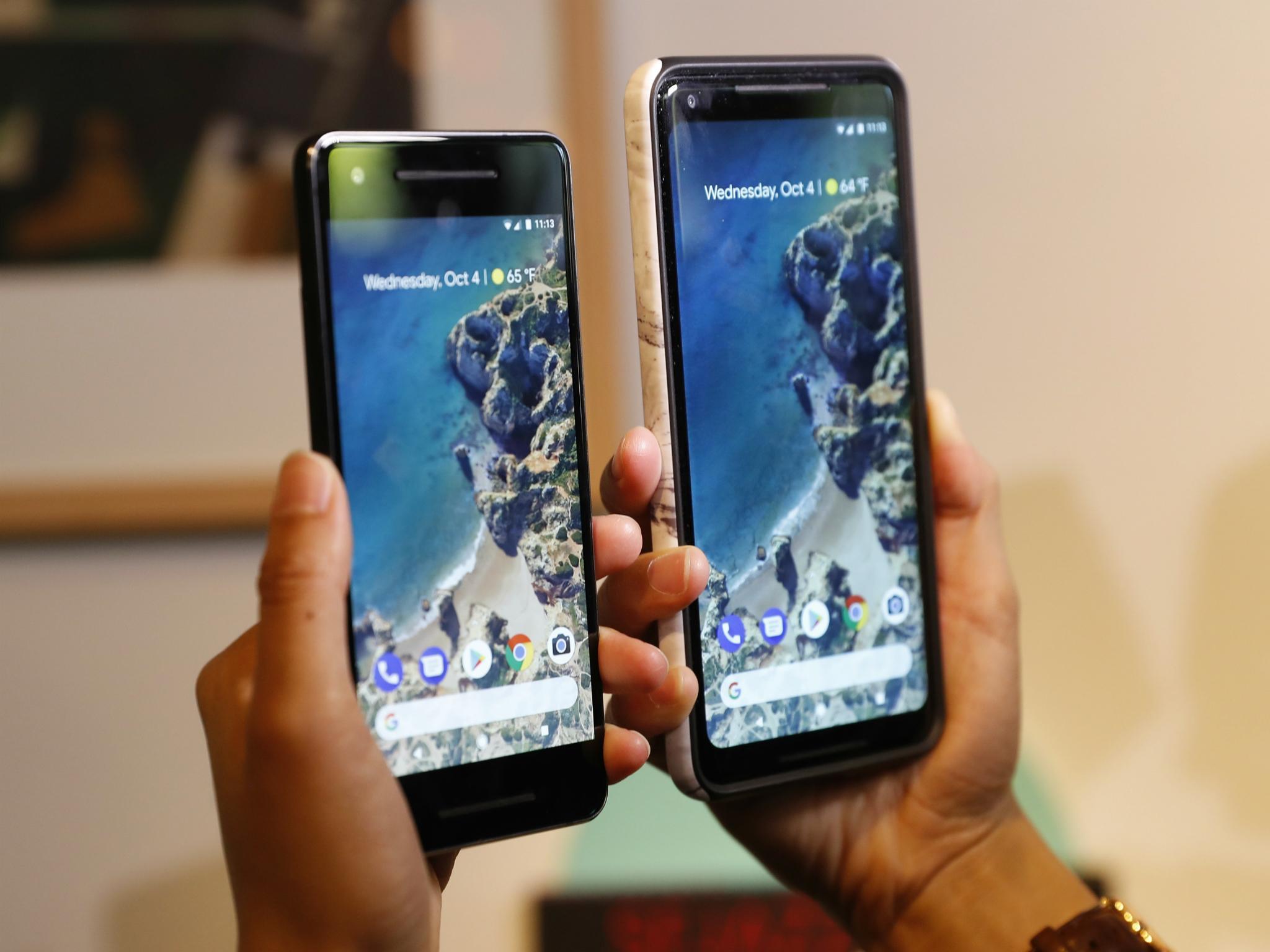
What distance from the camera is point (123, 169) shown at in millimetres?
Answer: 748

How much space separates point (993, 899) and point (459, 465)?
14.7 inches

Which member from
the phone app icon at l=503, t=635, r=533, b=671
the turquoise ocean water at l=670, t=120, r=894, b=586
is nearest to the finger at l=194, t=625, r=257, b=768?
the phone app icon at l=503, t=635, r=533, b=671

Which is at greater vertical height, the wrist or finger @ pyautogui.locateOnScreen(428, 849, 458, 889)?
finger @ pyautogui.locateOnScreen(428, 849, 458, 889)

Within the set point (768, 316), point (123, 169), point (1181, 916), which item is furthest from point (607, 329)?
point (1181, 916)

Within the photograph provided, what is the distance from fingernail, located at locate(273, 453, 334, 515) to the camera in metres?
0.39

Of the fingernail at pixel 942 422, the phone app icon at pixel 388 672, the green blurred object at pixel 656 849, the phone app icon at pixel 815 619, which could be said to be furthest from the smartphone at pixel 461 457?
the green blurred object at pixel 656 849

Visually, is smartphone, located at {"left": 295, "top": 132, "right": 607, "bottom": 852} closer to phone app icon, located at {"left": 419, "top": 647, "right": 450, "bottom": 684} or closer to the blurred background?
phone app icon, located at {"left": 419, "top": 647, "right": 450, "bottom": 684}

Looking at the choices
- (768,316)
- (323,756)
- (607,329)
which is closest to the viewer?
(323,756)

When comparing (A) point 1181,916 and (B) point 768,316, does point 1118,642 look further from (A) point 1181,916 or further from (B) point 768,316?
(B) point 768,316

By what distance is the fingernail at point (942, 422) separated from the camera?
1.96 feet

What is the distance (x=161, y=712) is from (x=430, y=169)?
534mm

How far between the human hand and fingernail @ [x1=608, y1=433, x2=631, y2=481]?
0.20 metres

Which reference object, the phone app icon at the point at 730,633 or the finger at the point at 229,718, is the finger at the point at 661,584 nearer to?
the phone app icon at the point at 730,633

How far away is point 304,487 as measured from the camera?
15.5 inches
